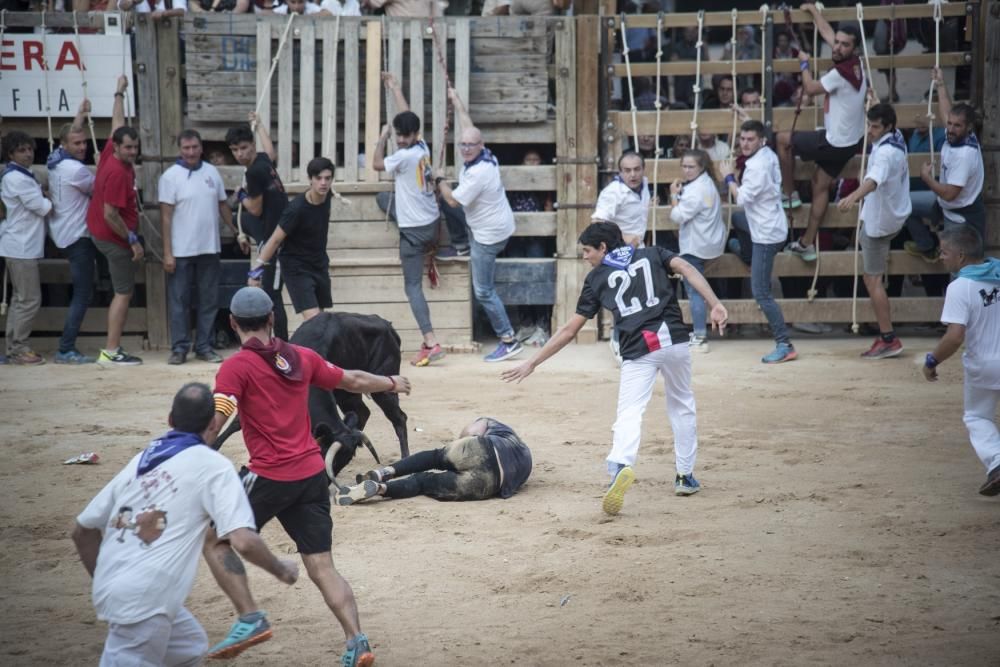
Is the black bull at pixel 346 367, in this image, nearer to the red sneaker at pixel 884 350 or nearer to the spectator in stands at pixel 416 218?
the spectator in stands at pixel 416 218

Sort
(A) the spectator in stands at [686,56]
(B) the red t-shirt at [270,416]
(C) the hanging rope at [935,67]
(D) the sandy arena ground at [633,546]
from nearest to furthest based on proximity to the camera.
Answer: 1. (B) the red t-shirt at [270,416]
2. (D) the sandy arena ground at [633,546]
3. (C) the hanging rope at [935,67]
4. (A) the spectator in stands at [686,56]

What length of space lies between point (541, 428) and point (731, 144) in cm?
454

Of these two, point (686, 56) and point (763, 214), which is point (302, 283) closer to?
point (763, 214)

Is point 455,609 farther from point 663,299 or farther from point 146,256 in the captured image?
point 146,256

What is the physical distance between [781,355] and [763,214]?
140 centimetres

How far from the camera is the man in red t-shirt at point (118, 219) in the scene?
39.4 feet

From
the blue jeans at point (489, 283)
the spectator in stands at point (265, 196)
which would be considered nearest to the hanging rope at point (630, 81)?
the blue jeans at point (489, 283)

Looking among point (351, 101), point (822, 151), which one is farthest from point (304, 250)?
point (822, 151)

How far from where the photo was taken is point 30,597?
20.6 ft

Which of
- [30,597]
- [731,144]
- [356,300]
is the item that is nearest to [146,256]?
[356,300]

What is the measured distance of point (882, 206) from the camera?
11.7 meters

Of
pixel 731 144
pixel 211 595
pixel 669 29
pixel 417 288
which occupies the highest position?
pixel 669 29

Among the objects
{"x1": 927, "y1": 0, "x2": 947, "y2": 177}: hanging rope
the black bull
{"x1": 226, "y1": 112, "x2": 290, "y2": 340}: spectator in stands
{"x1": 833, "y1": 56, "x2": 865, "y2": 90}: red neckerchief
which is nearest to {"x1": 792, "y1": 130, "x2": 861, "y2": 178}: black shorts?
{"x1": 833, "y1": 56, "x2": 865, "y2": 90}: red neckerchief

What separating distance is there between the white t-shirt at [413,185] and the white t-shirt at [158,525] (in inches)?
310
